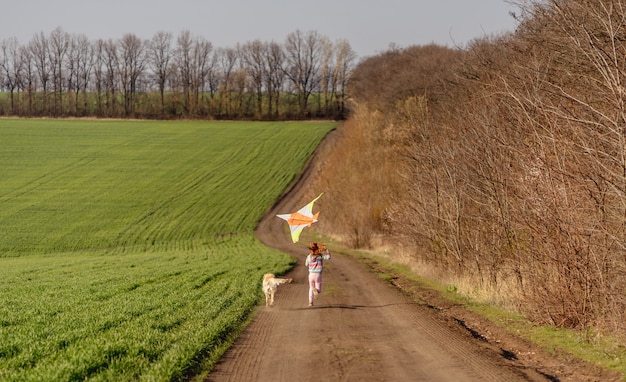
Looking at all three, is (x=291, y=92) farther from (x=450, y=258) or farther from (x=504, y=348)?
(x=504, y=348)

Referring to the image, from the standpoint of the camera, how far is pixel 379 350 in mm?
11984

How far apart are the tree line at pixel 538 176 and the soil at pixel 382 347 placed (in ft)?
5.53

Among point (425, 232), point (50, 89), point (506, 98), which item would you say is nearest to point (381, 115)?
point (425, 232)

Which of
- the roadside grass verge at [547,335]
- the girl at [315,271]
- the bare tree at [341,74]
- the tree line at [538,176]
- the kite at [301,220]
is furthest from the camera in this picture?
the bare tree at [341,74]

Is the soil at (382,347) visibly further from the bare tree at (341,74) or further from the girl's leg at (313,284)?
the bare tree at (341,74)

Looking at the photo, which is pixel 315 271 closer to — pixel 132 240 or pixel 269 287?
pixel 269 287

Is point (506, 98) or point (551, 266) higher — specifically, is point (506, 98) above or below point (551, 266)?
above

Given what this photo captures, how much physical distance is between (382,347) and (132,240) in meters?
41.6

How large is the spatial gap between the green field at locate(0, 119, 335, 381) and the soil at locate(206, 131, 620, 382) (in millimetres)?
888

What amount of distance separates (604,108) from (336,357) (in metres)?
7.29

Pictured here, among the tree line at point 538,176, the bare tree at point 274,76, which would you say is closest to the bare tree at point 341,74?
the bare tree at point 274,76

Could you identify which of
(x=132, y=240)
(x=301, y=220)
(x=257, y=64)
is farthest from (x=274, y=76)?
(x=301, y=220)

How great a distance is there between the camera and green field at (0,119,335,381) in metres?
11.8

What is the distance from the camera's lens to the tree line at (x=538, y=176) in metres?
12.2
